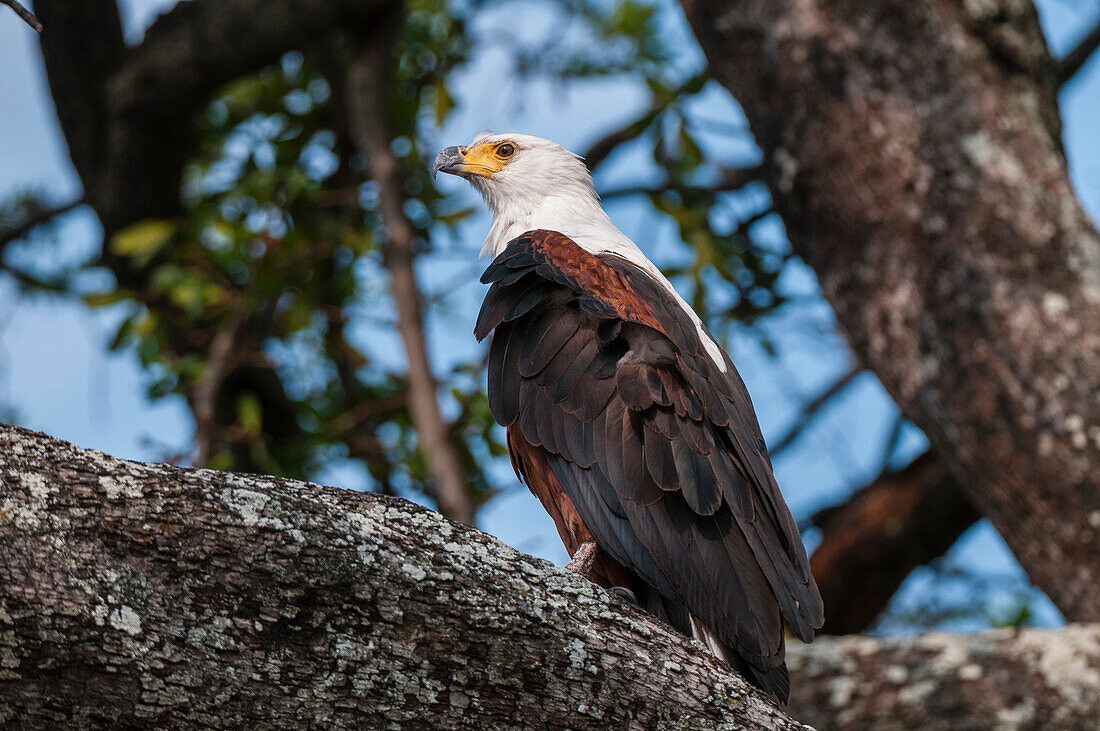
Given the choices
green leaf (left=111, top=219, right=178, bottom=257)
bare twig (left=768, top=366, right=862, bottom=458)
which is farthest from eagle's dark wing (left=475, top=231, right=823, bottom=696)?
bare twig (left=768, top=366, right=862, bottom=458)

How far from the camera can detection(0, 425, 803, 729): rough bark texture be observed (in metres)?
1.54

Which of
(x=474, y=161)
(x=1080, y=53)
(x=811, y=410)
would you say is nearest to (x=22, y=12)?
(x=474, y=161)

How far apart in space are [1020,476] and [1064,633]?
0.58m

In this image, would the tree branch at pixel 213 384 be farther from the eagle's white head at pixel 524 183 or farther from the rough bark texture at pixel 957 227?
the rough bark texture at pixel 957 227

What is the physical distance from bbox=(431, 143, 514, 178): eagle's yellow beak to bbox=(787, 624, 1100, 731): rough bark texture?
7.41ft

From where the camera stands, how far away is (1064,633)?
3828 millimetres

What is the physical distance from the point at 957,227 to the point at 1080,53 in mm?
2097

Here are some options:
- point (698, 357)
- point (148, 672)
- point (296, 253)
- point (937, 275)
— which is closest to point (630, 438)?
point (698, 357)

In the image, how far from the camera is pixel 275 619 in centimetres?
165

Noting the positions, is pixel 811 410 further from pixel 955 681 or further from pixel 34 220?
pixel 34 220

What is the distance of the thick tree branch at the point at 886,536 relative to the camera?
5281 millimetres

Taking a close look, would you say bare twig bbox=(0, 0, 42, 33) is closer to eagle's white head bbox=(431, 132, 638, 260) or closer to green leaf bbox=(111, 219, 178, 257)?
eagle's white head bbox=(431, 132, 638, 260)

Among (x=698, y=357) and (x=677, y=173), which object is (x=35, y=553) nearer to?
(x=698, y=357)

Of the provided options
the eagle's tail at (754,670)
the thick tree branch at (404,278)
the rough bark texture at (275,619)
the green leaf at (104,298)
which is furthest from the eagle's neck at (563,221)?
the green leaf at (104,298)
